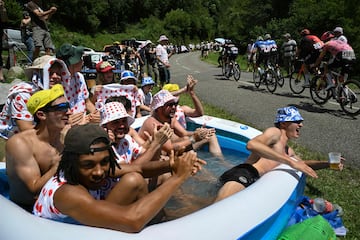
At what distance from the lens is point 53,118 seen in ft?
9.18

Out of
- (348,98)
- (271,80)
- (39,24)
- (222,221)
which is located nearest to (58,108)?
(222,221)

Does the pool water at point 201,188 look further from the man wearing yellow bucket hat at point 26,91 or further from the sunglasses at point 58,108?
the man wearing yellow bucket hat at point 26,91

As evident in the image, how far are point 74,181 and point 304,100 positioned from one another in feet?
26.1

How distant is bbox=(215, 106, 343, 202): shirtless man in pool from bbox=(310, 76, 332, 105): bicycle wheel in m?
4.78

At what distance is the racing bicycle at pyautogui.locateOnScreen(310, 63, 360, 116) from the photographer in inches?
288

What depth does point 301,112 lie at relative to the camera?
7.68 m

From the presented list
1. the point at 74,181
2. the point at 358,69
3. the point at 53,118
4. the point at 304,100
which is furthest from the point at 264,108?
the point at 358,69

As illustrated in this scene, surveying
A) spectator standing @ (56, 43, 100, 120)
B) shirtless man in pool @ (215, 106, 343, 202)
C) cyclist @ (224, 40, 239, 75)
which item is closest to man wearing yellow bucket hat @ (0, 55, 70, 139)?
spectator standing @ (56, 43, 100, 120)

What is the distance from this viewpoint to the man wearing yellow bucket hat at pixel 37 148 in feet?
8.64

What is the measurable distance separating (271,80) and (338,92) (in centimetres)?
324

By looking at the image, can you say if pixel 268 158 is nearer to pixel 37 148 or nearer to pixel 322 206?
pixel 322 206

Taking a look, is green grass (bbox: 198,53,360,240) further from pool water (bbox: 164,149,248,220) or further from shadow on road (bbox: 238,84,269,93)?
shadow on road (bbox: 238,84,269,93)

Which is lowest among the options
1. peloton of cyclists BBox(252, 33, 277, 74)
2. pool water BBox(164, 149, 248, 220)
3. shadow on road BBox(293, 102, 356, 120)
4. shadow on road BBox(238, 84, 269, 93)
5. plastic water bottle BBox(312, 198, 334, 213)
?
shadow on road BBox(238, 84, 269, 93)

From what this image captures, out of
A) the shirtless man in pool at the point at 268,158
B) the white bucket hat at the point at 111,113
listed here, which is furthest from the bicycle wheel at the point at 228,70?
the white bucket hat at the point at 111,113
